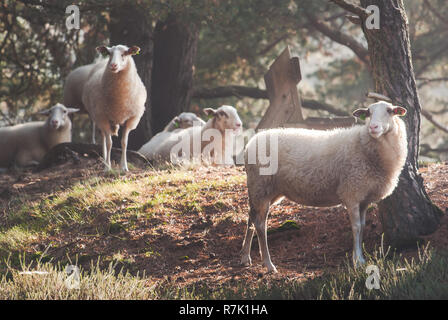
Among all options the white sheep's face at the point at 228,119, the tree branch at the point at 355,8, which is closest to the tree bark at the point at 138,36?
the white sheep's face at the point at 228,119

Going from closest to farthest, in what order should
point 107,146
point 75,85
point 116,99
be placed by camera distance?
point 116,99, point 107,146, point 75,85

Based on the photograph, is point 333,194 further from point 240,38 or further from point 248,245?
point 240,38

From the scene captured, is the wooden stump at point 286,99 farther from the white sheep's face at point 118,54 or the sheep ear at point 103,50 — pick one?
the sheep ear at point 103,50

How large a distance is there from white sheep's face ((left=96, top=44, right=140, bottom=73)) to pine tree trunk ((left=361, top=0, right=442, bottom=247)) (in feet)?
12.7

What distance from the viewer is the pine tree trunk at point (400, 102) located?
5758 mm

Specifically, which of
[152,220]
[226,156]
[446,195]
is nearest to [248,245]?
[152,220]

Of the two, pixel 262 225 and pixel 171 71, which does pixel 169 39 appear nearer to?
pixel 171 71

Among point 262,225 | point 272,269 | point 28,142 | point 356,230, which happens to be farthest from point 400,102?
point 28,142

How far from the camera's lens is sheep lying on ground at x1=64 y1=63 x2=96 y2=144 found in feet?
35.5

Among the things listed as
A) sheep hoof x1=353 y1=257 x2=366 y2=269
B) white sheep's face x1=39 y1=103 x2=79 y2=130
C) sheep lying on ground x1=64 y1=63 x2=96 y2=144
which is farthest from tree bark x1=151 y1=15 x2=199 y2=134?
sheep hoof x1=353 y1=257 x2=366 y2=269

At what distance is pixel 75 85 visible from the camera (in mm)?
10992

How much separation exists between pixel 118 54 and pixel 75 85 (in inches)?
110

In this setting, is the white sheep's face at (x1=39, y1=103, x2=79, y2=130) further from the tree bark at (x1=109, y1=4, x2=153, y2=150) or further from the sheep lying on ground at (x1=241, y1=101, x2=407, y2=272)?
the sheep lying on ground at (x1=241, y1=101, x2=407, y2=272)

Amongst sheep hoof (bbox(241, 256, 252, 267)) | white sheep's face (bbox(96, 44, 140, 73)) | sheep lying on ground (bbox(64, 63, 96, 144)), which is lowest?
sheep hoof (bbox(241, 256, 252, 267))
